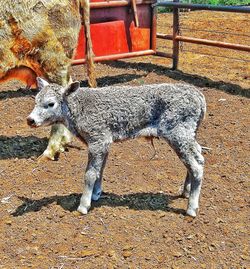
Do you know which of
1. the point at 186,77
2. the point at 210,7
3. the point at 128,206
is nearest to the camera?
the point at 128,206

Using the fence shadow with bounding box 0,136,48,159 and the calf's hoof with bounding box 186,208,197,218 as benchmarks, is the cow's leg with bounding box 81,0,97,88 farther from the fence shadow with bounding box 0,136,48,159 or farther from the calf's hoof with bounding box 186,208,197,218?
the calf's hoof with bounding box 186,208,197,218

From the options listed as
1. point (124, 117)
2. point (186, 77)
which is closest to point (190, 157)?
point (124, 117)

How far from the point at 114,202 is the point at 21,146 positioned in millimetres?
1813

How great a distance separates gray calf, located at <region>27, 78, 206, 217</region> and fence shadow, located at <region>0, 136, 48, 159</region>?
1.61 meters

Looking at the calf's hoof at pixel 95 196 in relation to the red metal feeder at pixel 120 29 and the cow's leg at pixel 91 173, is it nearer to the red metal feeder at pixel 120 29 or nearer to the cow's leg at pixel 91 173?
the cow's leg at pixel 91 173

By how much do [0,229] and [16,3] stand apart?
91.5 inches

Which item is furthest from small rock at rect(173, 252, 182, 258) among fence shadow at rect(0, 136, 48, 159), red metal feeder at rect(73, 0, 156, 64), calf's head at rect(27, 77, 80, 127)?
red metal feeder at rect(73, 0, 156, 64)

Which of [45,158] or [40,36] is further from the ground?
[40,36]

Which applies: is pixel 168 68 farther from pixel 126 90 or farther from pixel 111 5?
pixel 126 90

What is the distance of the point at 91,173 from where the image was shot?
4.06 meters

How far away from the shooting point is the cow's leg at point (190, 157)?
3.99 metres

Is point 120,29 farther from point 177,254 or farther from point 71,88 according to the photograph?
point 177,254

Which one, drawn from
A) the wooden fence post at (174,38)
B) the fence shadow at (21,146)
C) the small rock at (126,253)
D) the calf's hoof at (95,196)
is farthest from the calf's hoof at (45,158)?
the wooden fence post at (174,38)

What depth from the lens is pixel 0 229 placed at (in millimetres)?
4059
